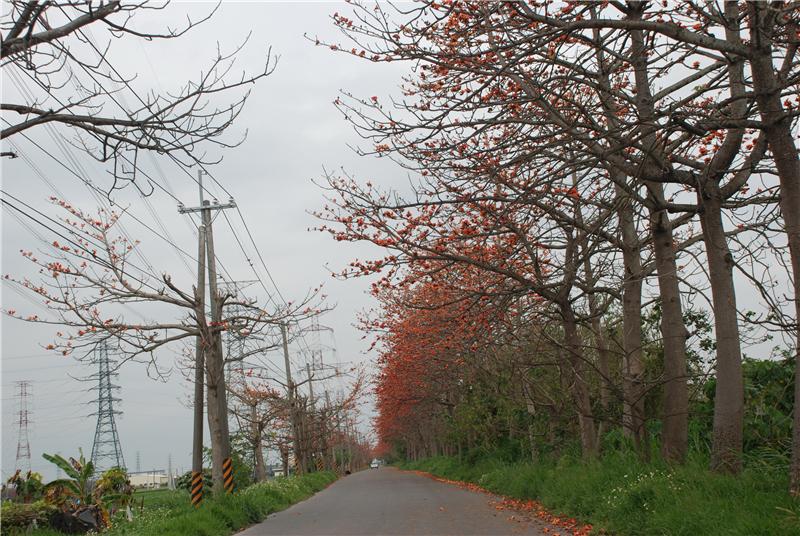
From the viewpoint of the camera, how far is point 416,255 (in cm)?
1066

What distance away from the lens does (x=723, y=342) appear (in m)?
8.12

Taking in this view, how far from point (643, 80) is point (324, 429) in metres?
48.8

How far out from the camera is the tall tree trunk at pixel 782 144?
21.7 ft

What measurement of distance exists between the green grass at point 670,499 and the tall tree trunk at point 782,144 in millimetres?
514

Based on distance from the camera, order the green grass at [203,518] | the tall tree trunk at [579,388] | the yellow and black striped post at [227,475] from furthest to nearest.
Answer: the yellow and black striped post at [227,475]
the tall tree trunk at [579,388]
the green grass at [203,518]

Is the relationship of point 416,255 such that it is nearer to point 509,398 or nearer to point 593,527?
point 593,527

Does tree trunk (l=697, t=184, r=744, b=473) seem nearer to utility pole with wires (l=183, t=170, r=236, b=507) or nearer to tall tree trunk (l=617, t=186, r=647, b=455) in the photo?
tall tree trunk (l=617, t=186, r=647, b=455)

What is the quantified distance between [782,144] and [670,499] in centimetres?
389

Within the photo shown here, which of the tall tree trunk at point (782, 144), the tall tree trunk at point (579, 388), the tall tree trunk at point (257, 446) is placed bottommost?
the tall tree trunk at point (257, 446)

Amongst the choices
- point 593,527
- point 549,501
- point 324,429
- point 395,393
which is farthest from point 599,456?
point 324,429

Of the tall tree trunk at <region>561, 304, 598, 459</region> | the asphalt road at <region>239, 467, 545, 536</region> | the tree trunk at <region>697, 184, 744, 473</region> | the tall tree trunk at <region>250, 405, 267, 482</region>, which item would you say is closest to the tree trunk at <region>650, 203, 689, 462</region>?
the tree trunk at <region>697, 184, 744, 473</region>

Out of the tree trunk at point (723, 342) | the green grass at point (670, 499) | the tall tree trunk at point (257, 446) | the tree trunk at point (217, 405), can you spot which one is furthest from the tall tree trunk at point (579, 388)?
the tall tree trunk at point (257, 446)

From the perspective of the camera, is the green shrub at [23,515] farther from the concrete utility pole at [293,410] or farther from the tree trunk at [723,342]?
the concrete utility pole at [293,410]

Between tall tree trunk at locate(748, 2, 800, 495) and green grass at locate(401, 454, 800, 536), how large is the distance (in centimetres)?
51
